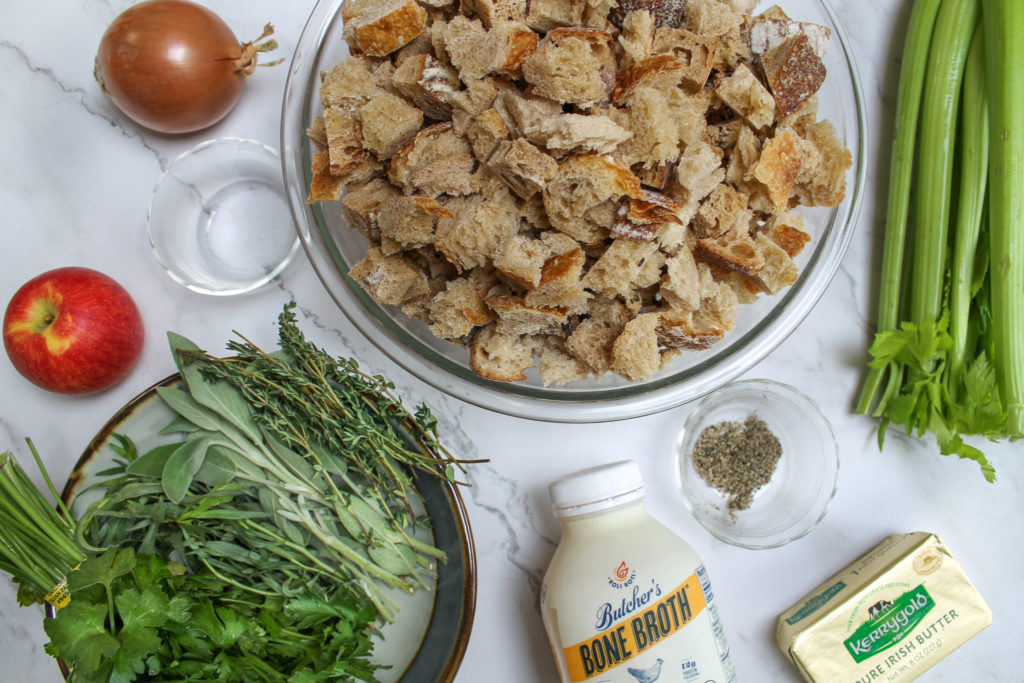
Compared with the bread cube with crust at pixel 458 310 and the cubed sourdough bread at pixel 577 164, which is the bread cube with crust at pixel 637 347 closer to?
the cubed sourdough bread at pixel 577 164

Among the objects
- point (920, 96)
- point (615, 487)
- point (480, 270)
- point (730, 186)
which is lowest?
point (615, 487)

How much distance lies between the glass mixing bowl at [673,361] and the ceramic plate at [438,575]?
23 centimetres

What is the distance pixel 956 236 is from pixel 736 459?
606 millimetres

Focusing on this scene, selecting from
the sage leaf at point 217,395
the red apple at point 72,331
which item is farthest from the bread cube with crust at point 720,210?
the red apple at point 72,331

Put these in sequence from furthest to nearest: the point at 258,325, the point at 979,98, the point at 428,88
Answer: the point at 258,325
the point at 979,98
the point at 428,88

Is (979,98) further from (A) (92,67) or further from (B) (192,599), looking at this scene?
(A) (92,67)

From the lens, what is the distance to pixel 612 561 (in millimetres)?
1188

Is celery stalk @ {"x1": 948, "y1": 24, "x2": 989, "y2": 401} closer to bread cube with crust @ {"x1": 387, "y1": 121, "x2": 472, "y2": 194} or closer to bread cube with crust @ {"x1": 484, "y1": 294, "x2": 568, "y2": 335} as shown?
bread cube with crust @ {"x1": 484, "y1": 294, "x2": 568, "y2": 335}

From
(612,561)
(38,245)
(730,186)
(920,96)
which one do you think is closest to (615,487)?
(612,561)

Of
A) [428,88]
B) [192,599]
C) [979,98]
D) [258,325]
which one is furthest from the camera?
[258,325]

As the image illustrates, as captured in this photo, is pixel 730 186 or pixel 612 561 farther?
pixel 612 561

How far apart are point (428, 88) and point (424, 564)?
0.84 metres

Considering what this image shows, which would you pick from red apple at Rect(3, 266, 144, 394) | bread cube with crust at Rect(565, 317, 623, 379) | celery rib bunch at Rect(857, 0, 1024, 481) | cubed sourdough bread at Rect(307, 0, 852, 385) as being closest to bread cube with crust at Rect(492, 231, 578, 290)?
cubed sourdough bread at Rect(307, 0, 852, 385)

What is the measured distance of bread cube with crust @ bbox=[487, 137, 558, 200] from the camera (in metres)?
0.90
